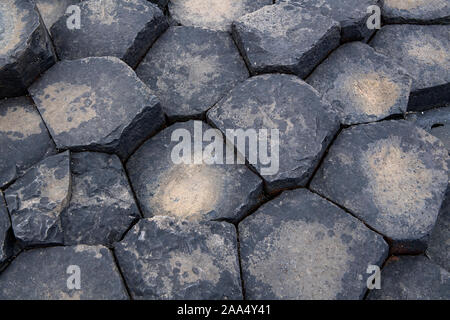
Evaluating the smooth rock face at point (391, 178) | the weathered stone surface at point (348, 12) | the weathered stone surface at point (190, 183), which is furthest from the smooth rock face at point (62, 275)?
the weathered stone surface at point (348, 12)

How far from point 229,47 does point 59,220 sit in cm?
75

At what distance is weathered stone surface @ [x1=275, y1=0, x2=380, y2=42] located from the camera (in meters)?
1.58

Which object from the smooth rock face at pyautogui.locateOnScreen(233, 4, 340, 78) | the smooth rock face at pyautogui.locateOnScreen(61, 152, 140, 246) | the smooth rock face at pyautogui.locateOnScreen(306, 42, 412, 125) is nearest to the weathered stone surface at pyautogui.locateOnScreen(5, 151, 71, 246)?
the smooth rock face at pyautogui.locateOnScreen(61, 152, 140, 246)

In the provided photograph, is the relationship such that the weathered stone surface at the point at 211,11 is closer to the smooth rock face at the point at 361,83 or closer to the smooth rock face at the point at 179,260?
the smooth rock face at the point at 361,83

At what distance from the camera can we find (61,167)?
49.9 inches

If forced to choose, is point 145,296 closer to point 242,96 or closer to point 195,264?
point 195,264

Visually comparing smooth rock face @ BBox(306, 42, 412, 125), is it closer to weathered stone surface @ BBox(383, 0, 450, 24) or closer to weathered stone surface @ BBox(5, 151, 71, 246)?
weathered stone surface @ BBox(383, 0, 450, 24)

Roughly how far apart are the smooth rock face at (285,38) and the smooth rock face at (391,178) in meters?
0.27

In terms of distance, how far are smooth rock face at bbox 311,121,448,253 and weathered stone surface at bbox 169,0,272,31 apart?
1.92ft

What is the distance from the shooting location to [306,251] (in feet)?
4.00
